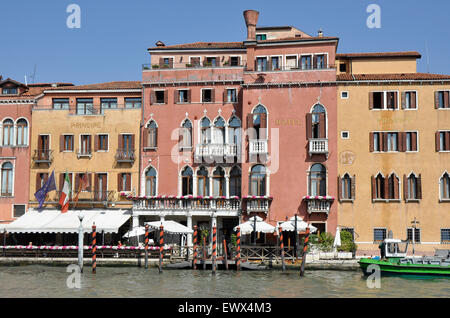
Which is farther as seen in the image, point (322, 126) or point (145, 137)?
point (145, 137)

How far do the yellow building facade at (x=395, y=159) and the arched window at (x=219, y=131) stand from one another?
676 cm

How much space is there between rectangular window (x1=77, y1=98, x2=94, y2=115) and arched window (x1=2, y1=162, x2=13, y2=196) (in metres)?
5.39

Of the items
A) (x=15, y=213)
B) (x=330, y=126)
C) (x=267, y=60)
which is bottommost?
(x=15, y=213)

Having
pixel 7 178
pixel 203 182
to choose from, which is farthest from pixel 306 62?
pixel 7 178

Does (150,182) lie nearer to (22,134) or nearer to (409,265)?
(22,134)

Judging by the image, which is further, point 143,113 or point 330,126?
point 143,113

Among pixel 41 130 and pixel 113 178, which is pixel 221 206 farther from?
pixel 41 130

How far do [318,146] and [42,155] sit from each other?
1677 centimetres

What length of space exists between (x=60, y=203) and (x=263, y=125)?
12617 mm

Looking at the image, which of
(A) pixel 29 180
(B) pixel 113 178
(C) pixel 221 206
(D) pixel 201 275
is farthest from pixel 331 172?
(A) pixel 29 180

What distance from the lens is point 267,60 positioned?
3850 centimetres

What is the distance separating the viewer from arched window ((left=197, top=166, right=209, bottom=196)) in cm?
3872

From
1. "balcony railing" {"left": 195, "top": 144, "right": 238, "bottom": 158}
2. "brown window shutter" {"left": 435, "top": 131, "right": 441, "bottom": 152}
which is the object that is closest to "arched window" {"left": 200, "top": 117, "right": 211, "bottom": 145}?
"balcony railing" {"left": 195, "top": 144, "right": 238, "bottom": 158}

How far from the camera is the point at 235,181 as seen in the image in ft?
126
